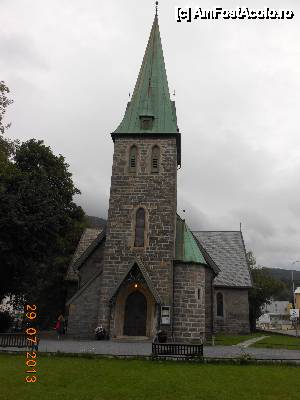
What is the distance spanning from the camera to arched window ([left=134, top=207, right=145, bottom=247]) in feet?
87.9

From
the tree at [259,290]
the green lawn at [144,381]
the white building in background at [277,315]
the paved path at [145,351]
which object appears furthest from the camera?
the white building in background at [277,315]

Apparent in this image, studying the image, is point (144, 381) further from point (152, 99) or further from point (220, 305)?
point (220, 305)

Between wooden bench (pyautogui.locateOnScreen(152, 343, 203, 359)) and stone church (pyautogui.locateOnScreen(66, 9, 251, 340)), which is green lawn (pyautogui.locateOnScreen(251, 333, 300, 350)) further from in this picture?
wooden bench (pyautogui.locateOnScreen(152, 343, 203, 359))

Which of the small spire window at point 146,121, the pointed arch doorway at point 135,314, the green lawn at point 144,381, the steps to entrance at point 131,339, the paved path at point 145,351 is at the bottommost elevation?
the green lawn at point 144,381

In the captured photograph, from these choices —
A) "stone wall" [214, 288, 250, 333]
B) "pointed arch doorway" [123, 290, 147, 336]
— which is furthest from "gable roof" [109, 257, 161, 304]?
"stone wall" [214, 288, 250, 333]

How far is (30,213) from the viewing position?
2667 cm

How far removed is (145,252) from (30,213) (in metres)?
8.03

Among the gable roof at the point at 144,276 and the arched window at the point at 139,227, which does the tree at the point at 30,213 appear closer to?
the arched window at the point at 139,227

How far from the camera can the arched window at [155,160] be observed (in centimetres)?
2839

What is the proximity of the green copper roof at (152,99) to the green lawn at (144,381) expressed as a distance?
60.1 feet

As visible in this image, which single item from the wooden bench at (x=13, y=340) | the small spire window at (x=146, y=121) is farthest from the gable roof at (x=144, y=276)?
the small spire window at (x=146, y=121)

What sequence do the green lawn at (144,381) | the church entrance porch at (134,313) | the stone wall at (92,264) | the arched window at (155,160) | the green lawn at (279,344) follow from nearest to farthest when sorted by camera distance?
the green lawn at (144,381) → the green lawn at (279,344) → the church entrance porch at (134,313) → the arched window at (155,160) → the stone wall at (92,264)

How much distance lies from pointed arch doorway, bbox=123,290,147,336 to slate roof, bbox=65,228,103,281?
26.4ft

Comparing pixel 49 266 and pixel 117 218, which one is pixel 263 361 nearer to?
pixel 117 218
